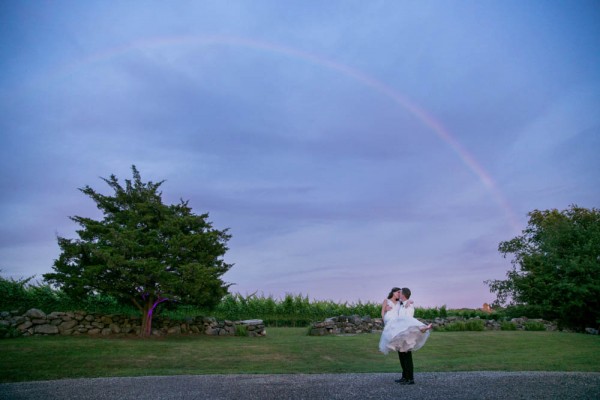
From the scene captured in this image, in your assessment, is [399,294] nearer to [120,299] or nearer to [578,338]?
[120,299]

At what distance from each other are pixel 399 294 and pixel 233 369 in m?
6.46

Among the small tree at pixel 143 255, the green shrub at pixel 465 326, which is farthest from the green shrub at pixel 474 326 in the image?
the small tree at pixel 143 255

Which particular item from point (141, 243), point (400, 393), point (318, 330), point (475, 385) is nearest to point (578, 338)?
point (318, 330)

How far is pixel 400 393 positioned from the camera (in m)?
9.11

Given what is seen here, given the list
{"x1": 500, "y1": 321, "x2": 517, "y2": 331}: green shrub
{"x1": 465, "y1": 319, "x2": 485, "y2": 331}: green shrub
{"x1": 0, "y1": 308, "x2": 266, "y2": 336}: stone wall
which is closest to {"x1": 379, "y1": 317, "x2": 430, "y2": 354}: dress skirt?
{"x1": 0, "y1": 308, "x2": 266, "y2": 336}: stone wall

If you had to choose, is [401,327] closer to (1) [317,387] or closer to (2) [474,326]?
(1) [317,387]

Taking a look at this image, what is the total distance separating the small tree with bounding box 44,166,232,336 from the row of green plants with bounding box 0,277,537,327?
7.89ft

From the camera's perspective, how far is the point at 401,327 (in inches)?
388

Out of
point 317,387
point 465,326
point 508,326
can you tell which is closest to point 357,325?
point 465,326

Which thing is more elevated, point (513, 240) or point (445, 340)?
point (513, 240)

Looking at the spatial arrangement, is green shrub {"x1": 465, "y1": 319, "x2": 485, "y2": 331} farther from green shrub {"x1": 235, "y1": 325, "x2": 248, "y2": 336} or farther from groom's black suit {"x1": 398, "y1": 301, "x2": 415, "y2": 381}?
groom's black suit {"x1": 398, "y1": 301, "x2": 415, "y2": 381}

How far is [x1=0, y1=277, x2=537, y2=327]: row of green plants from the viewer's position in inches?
931

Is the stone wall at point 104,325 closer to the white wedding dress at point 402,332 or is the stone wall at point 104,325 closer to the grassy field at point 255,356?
the grassy field at point 255,356

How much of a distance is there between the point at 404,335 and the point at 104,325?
17.5m
